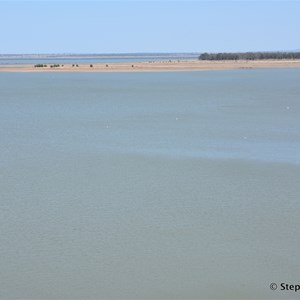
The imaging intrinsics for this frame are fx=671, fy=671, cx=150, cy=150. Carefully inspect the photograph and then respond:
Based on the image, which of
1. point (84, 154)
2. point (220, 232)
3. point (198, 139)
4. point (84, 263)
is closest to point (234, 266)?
point (220, 232)

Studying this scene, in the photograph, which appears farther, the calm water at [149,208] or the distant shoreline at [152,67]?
the distant shoreline at [152,67]

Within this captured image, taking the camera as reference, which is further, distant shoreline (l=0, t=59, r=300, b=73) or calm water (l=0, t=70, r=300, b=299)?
distant shoreline (l=0, t=59, r=300, b=73)

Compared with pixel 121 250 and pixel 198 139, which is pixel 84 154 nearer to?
pixel 198 139

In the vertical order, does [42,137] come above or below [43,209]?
above

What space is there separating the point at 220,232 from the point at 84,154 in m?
8.13

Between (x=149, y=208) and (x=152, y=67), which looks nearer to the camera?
(x=149, y=208)

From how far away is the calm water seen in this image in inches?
395

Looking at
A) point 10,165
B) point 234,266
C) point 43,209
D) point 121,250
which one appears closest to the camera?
point 234,266

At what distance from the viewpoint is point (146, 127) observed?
2469 centimetres

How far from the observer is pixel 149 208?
44.5 ft

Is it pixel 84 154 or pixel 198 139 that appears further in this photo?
pixel 198 139

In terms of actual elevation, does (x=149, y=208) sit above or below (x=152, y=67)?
below

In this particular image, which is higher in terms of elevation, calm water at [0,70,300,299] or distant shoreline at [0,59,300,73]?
distant shoreline at [0,59,300,73]

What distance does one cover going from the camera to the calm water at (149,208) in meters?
10.0
